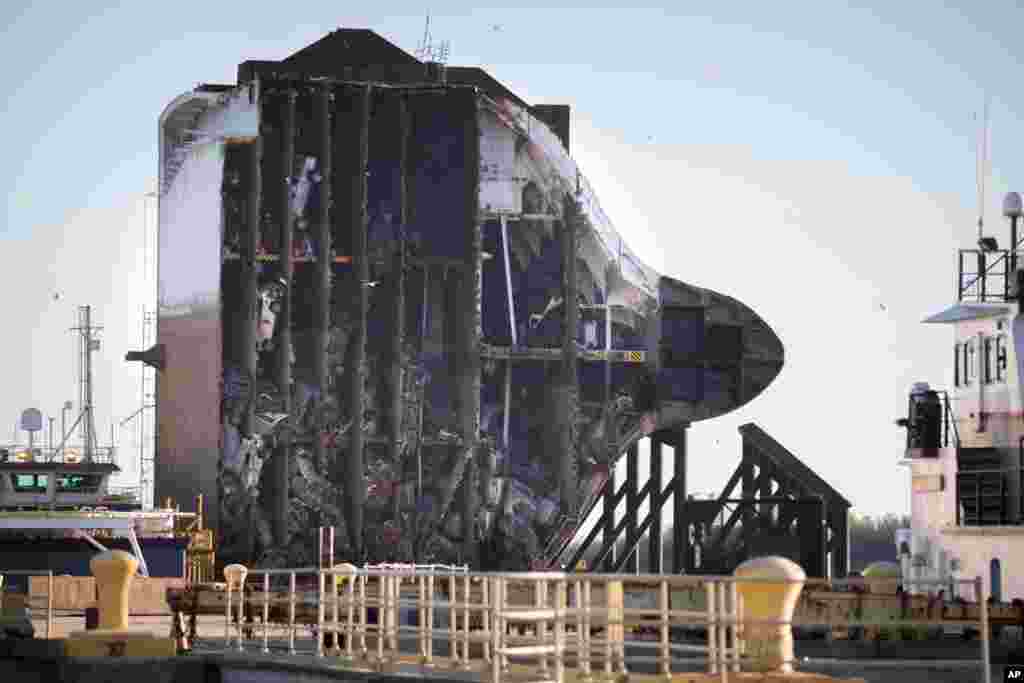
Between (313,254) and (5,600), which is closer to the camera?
(5,600)

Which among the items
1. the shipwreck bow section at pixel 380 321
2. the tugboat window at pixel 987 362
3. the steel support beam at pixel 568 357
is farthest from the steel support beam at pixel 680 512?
the tugboat window at pixel 987 362

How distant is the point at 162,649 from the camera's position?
27672 mm

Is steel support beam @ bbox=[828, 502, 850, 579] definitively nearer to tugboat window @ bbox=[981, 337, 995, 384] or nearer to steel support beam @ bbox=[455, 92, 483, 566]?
steel support beam @ bbox=[455, 92, 483, 566]

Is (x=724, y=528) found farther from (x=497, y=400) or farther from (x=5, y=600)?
(x=5, y=600)

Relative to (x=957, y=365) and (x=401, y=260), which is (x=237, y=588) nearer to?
(x=957, y=365)

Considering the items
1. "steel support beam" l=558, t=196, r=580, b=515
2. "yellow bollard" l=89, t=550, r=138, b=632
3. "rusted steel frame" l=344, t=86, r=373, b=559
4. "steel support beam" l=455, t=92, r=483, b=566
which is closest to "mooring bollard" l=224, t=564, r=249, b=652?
"yellow bollard" l=89, t=550, r=138, b=632

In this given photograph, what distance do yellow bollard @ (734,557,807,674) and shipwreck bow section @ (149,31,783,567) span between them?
38617 mm

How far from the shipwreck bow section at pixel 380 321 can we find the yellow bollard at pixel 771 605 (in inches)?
1520

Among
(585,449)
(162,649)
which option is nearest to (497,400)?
(585,449)

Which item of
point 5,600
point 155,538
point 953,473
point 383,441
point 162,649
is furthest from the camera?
point 383,441

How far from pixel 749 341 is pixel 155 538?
1555cm

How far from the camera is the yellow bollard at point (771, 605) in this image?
57.0ft

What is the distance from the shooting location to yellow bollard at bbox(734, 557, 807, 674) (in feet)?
57.0

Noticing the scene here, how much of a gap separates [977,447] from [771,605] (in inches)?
960
